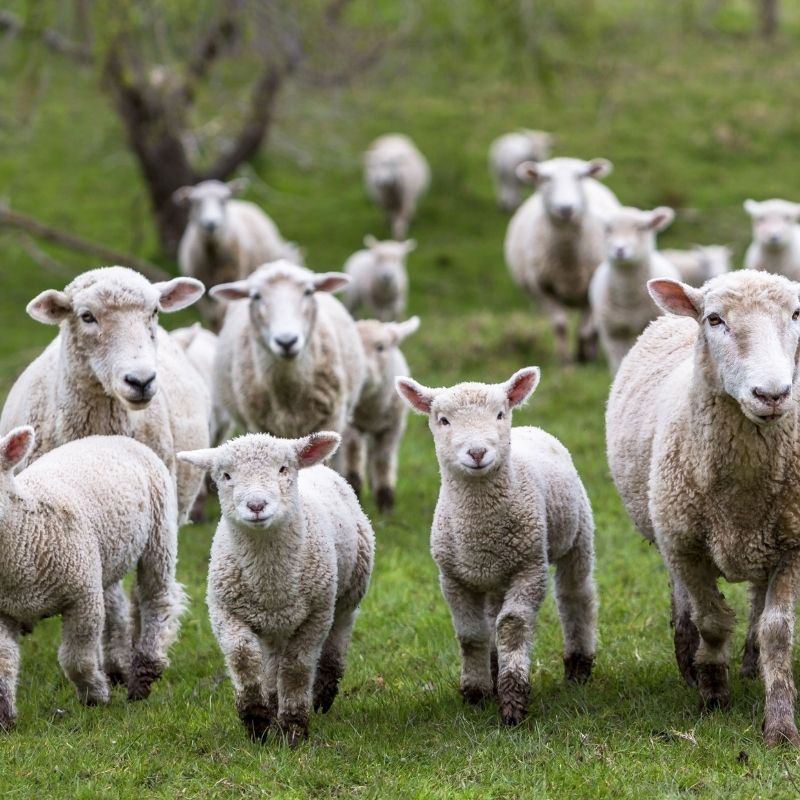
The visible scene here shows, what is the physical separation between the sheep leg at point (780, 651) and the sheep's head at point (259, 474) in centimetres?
168

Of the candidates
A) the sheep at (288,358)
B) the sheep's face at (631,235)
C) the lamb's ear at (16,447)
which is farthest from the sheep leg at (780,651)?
the sheep's face at (631,235)

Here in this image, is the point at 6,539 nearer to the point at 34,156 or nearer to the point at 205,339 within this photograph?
the point at 205,339

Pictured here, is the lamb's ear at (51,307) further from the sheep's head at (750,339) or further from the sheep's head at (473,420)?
the sheep's head at (750,339)

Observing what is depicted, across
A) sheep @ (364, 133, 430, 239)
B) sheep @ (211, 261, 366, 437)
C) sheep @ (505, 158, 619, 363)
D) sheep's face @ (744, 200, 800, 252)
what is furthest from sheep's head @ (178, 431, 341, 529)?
sheep @ (364, 133, 430, 239)

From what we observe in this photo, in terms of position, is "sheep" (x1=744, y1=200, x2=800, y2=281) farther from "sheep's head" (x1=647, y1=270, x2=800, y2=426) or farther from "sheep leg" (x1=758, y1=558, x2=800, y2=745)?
"sheep leg" (x1=758, y1=558, x2=800, y2=745)

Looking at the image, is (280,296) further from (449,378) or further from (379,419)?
(449,378)

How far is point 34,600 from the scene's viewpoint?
226 inches

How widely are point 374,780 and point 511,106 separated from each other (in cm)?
2273

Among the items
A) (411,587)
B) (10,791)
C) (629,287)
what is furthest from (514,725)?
(629,287)

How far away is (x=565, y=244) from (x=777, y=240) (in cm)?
184

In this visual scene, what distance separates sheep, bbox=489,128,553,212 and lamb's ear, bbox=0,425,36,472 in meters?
16.1

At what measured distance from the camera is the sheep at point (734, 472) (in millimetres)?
→ 5086

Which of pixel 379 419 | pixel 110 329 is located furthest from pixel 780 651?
pixel 379 419

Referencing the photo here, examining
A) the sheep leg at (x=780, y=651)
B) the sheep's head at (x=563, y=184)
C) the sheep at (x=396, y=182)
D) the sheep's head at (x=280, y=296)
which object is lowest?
the sheep leg at (x=780, y=651)
